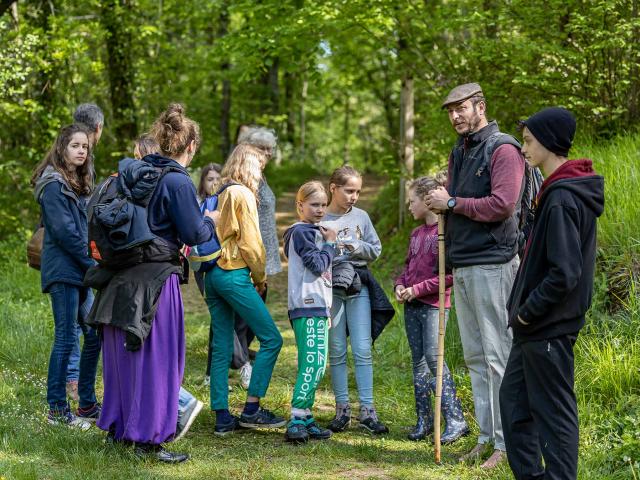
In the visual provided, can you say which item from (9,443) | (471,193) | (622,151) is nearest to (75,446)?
(9,443)

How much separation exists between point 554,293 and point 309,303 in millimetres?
2108

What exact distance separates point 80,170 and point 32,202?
7.17 meters

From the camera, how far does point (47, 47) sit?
12039 mm

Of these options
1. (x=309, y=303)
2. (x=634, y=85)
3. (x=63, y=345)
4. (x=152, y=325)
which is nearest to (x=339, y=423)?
(x=309, y=303)

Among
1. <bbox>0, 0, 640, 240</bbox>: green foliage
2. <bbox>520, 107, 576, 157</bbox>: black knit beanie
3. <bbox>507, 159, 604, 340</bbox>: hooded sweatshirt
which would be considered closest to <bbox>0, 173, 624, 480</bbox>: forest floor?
<bbox>507, 159, 604, 340</bbox>: hooded sweatshirt

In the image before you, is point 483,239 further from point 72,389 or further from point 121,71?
point 121,71

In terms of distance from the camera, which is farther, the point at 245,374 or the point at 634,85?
the point at 634,85

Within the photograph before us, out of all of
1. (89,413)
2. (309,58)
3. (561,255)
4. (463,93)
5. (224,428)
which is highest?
(309,58)

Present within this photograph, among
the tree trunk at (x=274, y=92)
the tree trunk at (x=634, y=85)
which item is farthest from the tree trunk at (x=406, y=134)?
the tree trunk at (x=274, y=92)

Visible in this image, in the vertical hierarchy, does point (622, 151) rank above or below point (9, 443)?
above

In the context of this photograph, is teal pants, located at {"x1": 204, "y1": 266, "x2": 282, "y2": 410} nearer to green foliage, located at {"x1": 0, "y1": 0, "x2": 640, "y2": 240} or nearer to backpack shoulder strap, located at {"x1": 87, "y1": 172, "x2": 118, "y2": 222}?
backpack shoulder strap, located at {"x1": 87, "y1": 172, "x2": 118, "y2": 222}

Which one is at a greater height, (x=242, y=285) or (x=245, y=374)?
(x=242, y=285)

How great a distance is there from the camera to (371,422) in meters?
5.61

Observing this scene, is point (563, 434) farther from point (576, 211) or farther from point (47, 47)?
point (47, 47)
